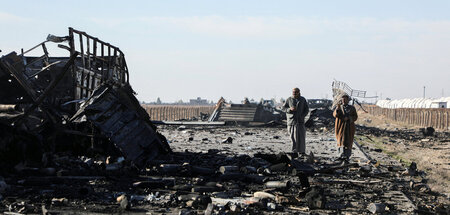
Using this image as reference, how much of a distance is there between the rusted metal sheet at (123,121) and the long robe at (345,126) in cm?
413

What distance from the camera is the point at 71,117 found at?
40.7 ft

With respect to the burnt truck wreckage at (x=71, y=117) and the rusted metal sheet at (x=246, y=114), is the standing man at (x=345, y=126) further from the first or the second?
the rusted metal sheet at (x=246, y=114)

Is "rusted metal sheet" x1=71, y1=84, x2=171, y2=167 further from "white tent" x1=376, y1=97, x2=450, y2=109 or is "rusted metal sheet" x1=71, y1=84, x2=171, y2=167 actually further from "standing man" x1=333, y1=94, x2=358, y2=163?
"white tent" x1=376, y1=97, x2=450, y2=109

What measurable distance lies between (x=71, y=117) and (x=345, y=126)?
624 centimetres

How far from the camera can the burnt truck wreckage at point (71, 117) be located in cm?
1031

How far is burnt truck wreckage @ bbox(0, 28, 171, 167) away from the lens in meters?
10.3

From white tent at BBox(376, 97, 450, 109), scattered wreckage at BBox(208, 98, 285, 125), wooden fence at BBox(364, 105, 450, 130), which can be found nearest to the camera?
scattered wreckage at BBox(208, 98, 285, 125)

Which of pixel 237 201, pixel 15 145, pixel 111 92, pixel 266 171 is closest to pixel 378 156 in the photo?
pixel 266 171

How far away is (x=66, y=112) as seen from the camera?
1262cm

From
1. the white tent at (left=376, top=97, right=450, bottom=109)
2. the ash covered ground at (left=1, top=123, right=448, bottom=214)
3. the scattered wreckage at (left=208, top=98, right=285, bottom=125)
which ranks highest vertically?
the white tent at (left=376, top=97, right=450, bottom=109)

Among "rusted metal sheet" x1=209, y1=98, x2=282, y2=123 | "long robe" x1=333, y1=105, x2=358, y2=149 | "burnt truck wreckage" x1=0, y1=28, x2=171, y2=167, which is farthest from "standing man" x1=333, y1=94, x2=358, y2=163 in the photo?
"rusted metal sheet" x1=209, y1=98, x2=282, y2=123

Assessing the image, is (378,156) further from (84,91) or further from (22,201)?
(22,201)

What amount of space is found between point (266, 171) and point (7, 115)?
196 inches

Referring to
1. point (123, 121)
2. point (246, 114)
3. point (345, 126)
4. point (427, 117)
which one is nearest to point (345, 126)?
point (345, 126)
